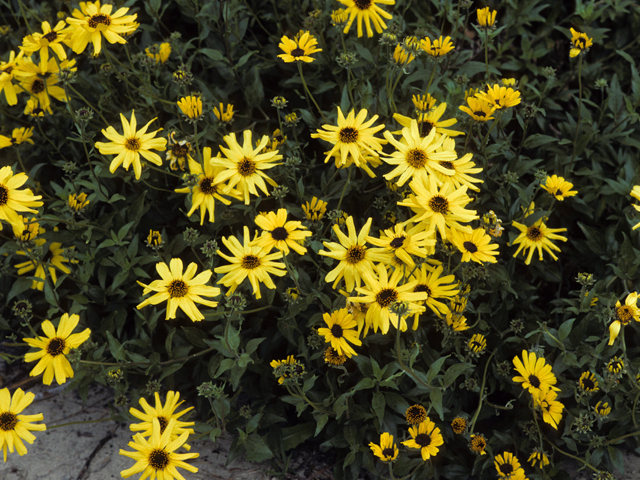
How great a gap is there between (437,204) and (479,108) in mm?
639

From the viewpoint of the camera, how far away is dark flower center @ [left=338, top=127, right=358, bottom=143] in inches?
86.3

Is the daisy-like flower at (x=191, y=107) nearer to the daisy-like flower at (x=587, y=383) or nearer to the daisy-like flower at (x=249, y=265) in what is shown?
the daisy-like flower at (x=249, y=265)

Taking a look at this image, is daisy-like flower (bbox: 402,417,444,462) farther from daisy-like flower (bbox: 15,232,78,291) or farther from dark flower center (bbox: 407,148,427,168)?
daisy-like flower (bbox: 15,232,78,291)

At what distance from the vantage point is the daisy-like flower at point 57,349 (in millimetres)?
2291

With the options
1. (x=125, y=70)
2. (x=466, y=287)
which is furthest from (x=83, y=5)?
(x=466, y=287)

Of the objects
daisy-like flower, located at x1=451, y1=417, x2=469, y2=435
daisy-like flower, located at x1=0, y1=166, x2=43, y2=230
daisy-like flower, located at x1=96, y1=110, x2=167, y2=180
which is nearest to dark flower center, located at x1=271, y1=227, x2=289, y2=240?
daisy-like flower, located at x1=96, y1=110, x2=167, y2=180

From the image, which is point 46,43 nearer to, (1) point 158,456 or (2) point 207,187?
(2) point 207,187

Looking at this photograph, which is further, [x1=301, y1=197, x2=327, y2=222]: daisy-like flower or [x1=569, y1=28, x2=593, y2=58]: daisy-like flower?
[x1=569, y1=28, x2=593, y2=58]: daisy-like flower

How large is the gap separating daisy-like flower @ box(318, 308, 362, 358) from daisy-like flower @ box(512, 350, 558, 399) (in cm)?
74

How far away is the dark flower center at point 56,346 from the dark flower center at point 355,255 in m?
1.36

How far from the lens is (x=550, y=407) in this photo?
2238 mm

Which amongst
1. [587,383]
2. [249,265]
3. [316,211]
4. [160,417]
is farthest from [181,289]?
[587,383]

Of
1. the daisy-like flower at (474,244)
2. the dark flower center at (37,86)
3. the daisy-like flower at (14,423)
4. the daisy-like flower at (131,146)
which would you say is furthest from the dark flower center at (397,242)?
the dark flower center at (37,86)

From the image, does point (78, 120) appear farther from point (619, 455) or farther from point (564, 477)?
point (619, 455)
